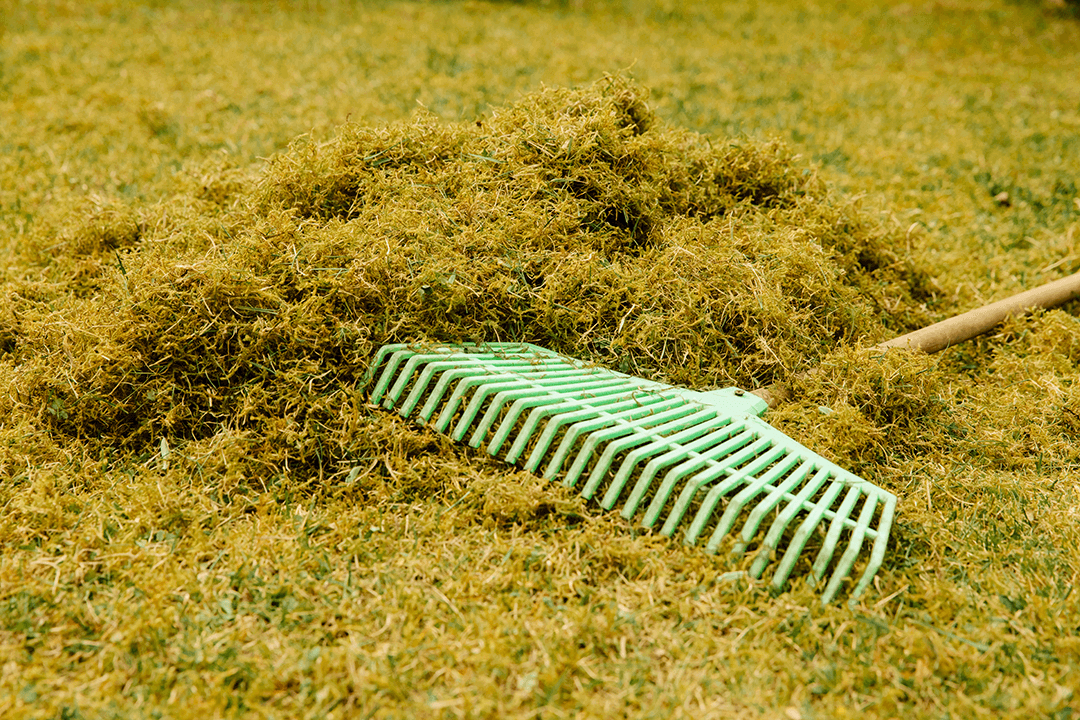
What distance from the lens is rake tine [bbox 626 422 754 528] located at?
251 centimetres

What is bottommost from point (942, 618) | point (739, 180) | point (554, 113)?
point (942, 618)

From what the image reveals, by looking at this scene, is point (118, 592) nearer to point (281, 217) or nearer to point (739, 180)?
point (281, 217)

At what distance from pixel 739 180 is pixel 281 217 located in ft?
6.61

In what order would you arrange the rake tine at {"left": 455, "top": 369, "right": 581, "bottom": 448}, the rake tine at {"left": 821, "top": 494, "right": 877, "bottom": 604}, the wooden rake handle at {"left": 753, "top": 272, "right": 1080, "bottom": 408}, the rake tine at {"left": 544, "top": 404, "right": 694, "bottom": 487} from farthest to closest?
1. the wooden rake handle at {"left": 753, "top": 272, "right": 1080, "bottom": 408}
2. the rake tine at {"left": 455, "top": 369, "right": 581, "bottom": 448}
3. the rake tine at {"left": 544, "top": 404, "right": 694, "bottom": 487}
4. the rake tine at {"left": 821, "top": 494, "right": 877, "bottom": 604}

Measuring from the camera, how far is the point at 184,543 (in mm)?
2506

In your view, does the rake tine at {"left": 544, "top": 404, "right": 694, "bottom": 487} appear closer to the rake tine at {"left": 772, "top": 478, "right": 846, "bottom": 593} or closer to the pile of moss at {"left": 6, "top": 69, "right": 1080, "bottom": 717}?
the pile of moss at {"left": 6, "top": 69, "right": 1080, "bottom": 717}

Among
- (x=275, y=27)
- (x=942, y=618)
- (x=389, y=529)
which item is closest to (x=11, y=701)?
(x=389, y=529)

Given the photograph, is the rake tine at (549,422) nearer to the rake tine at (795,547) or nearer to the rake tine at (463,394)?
the rake tine at (463,394)

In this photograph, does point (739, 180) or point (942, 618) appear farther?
point (739, 180)

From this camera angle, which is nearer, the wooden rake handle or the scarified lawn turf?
the scarified lawn turf

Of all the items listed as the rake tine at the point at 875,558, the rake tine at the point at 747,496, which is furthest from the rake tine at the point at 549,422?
the rake tine at the point at 875,558

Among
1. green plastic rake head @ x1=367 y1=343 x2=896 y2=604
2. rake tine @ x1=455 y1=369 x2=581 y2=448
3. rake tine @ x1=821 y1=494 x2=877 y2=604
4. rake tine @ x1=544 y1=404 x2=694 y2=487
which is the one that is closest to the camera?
rake tine @ x1=821 y1=494 x2=877 y2=604

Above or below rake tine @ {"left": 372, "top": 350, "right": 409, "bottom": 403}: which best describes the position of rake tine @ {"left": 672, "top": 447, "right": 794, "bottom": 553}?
below

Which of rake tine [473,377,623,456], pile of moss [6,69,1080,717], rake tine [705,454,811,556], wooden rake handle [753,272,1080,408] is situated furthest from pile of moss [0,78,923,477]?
rake tine [705,454,811,556]
